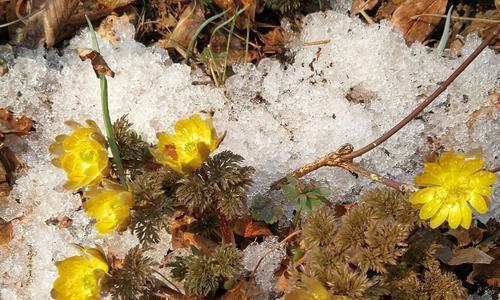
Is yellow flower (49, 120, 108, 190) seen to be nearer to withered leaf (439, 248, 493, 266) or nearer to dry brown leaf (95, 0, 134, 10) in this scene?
dry brown leaf (95, 0, 134, 10)

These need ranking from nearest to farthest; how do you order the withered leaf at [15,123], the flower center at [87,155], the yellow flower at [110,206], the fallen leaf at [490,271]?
the yellow flower at [110,206], the flower center at [87,155], the fallen leaf at [490,271], the withered leaf at [15,123]

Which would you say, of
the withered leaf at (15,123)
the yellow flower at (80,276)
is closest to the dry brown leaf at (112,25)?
the withered leaf at (15,123)

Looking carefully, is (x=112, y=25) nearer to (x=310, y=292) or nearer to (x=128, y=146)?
(x=128, y=146)

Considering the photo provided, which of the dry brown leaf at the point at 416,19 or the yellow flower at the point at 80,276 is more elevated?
the dry brown leaf at the point at 416,19

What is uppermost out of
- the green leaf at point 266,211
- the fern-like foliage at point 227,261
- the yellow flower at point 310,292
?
the yellow flower at point 310,292

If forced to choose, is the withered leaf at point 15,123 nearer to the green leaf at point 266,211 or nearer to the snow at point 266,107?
the snow at point 266,107

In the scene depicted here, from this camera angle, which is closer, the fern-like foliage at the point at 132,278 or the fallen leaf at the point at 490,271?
the fern-like foliage at the point at 132,278

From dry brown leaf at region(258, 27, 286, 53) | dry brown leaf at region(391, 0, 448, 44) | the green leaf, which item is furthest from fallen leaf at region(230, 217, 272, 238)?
dry brown leaf at region(391, 0, 448, 44)
